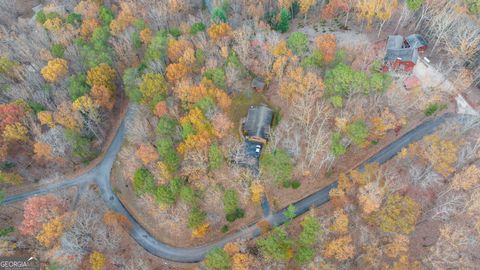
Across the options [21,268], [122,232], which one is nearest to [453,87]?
[122,232]

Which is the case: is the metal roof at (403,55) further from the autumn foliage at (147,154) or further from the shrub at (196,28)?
the autumn foliage at (147,154)

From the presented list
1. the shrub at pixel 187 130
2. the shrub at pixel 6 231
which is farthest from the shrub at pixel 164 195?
the shrub at pixel 6 231

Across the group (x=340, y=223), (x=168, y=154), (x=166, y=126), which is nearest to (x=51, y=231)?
(x=168, y=154)

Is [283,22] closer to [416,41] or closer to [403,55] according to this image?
[403,55]

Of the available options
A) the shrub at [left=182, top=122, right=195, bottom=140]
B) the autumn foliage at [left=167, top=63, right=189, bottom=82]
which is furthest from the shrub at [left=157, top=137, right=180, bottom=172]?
the autumn foliage at [left=167, top=63, right=189, bottom=82]

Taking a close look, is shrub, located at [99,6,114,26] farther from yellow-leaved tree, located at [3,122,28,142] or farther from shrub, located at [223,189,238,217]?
shrub, located at [223,189,238,217]

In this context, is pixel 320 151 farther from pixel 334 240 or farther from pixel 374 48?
pixel 374 48
